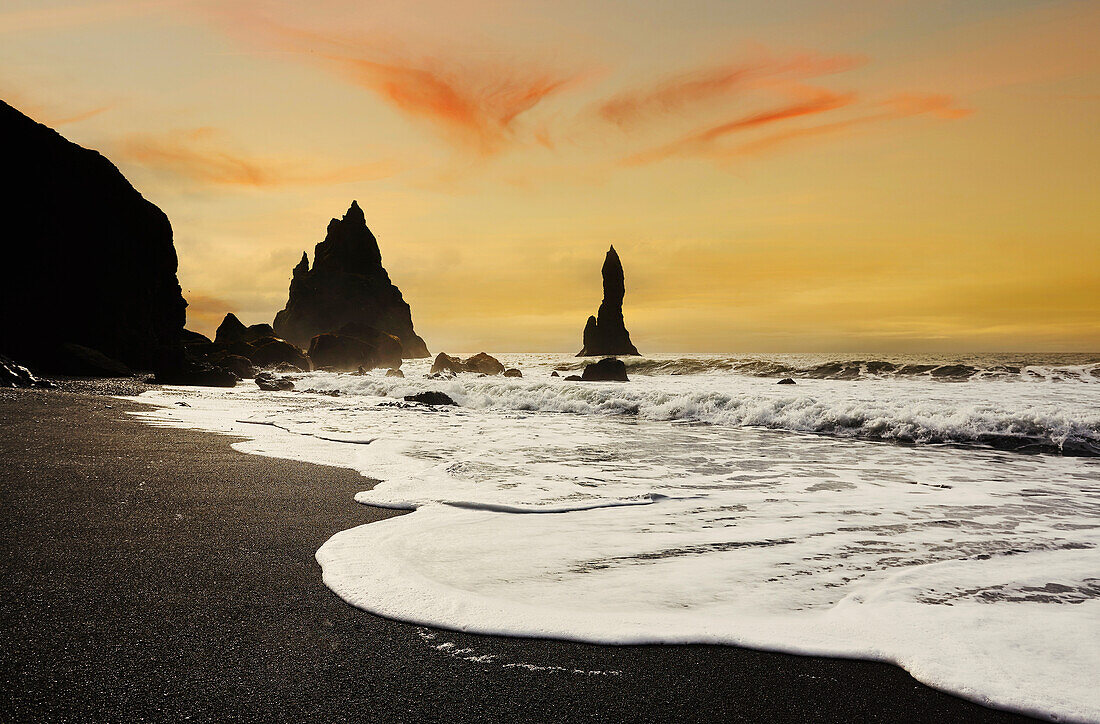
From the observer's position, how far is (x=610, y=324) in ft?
363

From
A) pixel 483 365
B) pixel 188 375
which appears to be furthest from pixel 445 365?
pixel 188 375

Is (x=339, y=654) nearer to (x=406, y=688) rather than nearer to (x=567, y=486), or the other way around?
(x=406, y=688)

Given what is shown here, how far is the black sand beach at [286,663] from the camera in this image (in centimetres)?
213

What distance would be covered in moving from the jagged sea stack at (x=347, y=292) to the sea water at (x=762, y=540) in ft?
385

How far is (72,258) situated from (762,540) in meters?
43.5

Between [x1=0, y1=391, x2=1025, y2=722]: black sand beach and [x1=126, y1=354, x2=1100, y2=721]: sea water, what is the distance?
0.62 ft

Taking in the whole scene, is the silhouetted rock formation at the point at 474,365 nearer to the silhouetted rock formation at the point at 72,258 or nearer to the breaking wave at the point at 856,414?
the silhouetted rock formation at the point at 72,258

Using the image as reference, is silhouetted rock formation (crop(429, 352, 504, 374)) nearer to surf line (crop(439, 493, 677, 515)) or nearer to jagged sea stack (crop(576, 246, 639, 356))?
surf line (crop(439, 493, 677, 515))

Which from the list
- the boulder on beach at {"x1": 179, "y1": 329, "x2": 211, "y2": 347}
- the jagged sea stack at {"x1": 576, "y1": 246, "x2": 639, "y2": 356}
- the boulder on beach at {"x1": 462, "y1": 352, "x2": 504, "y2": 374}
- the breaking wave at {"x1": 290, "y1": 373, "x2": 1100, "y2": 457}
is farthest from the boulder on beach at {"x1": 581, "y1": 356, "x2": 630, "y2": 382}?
the jagged sea stack at {"x1": 576, "y1": 246, "x2": 639, "y2": 356}

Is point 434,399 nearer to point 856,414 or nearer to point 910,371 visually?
point 856,414

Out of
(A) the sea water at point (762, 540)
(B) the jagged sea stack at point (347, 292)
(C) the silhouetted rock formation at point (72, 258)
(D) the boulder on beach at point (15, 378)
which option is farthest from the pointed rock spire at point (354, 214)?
(A) the sea water at point (762, 540)

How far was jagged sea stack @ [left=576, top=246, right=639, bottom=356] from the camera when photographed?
4306 inches

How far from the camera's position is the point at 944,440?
37.2 ft

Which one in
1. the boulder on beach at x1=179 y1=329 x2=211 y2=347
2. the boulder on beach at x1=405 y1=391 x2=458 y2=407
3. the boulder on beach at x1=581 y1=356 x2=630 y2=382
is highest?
the boulder on beach at x1=179 y1=329 x2=211 y2=347
